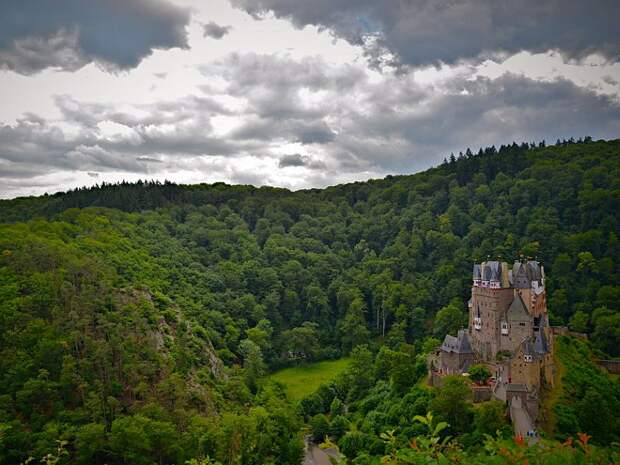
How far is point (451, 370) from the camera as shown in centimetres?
4512

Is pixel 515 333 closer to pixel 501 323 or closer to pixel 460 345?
pixel 501 323

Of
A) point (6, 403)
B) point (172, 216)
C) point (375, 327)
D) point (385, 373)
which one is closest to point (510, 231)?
point (375, 327)

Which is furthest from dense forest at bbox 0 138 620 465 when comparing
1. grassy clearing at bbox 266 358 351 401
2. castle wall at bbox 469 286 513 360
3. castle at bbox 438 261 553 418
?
castle wall at bbox 469 286 513 360

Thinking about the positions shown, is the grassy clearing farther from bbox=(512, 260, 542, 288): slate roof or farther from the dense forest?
bbox=(512, 260, 542, 288): slate roof

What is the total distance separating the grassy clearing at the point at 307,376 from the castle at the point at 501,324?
25854 millimetres

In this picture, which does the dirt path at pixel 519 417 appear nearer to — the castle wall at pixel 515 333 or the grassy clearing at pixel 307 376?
the castle wall at pixel 515 333

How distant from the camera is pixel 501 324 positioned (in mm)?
45000

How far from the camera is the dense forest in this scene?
3809 centimetres

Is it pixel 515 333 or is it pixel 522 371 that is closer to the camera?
pixel 522 371

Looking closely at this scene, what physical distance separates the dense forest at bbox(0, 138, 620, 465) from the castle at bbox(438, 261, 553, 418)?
3998mm

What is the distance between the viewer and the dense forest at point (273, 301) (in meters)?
38.1

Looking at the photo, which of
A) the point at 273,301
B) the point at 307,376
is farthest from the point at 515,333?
the point at 273,301

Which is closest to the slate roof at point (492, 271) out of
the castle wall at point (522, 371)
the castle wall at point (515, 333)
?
the castle wall at point (515, 333)

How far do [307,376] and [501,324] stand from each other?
36111 mm
